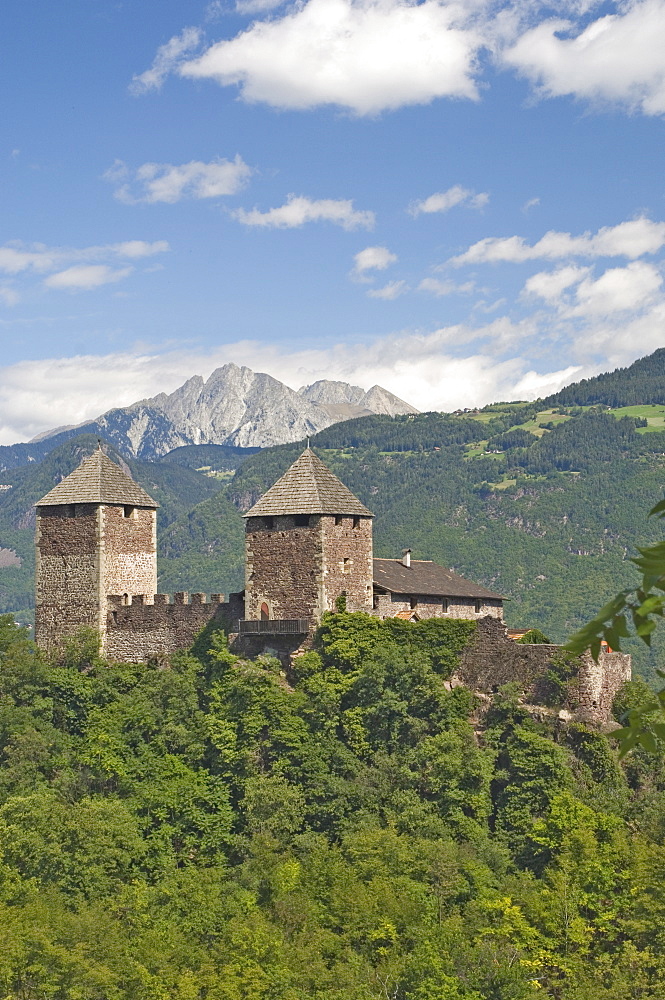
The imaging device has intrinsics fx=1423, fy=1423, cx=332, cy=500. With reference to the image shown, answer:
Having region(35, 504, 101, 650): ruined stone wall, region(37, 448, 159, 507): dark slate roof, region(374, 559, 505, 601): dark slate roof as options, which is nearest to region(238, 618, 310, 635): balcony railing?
region(374, 559, 505, 601): dark slate roof

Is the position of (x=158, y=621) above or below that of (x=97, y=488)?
below

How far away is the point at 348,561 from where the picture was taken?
4631cm

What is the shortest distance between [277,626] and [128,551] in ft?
27.0

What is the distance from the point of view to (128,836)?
44.2m

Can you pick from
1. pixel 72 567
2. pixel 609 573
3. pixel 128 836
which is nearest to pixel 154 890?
pixel 128 836

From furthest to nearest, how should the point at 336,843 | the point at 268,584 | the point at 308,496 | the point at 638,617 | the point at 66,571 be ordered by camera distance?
the point at 66,571, the point at 308,496, the point at 268,584, the point at 336,843, the point at 638,617

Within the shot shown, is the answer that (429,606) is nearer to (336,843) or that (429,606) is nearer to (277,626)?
(277,626)

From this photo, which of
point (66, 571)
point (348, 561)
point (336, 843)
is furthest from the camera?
point (66, 571)

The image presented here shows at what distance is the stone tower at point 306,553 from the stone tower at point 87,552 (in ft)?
21.0

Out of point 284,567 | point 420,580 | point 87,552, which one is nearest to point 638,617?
point 284,567

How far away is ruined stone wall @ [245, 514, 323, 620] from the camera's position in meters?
45.6

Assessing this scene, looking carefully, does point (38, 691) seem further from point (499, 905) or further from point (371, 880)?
point (499, 905)

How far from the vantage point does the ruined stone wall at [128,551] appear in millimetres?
50781

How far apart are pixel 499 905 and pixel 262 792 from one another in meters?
8.08
